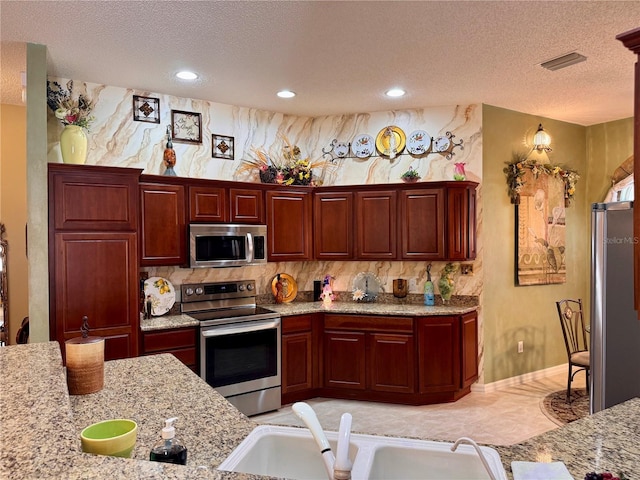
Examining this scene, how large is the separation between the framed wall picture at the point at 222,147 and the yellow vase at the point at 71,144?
52.0 inches

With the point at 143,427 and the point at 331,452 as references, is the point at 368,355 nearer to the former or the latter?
the point at 143,427

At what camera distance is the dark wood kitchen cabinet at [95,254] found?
3248mm

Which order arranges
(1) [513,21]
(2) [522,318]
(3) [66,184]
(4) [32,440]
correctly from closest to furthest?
(4) [32,440], (1) [513,21], (3) [66,184], (2) [522,318]

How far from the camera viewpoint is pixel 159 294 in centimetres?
405

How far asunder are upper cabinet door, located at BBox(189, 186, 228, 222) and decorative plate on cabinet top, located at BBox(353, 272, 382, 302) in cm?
161

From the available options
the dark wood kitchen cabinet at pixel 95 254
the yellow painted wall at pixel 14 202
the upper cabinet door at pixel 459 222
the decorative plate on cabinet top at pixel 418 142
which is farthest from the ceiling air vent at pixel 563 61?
the yellow painted wall at pixel 14 202

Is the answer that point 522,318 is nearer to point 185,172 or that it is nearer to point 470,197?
point 470,197

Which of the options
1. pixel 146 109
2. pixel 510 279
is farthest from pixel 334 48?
pixel 510 279

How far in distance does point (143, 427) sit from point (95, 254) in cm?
219

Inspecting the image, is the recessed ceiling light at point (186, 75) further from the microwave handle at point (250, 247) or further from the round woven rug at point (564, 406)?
the round woven rug at point (564, 406)

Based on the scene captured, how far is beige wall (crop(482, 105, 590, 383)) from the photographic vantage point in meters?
4.74

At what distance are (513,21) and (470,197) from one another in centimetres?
197

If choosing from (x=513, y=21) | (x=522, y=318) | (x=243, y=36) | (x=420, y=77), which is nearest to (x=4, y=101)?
(x=243, y=36)

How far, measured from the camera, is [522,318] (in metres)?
5.04
